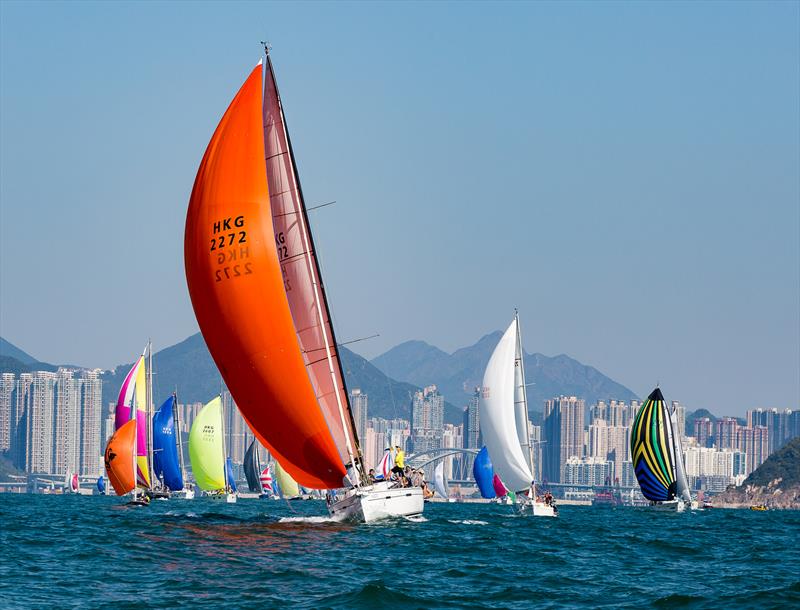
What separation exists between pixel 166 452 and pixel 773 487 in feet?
420

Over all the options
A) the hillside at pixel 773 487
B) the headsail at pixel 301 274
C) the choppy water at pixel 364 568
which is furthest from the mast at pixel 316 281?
the hillside at pixel 773 487

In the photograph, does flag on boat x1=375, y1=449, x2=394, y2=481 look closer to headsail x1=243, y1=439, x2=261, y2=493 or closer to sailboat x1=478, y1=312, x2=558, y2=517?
sailboat x1=478, y1=312, x2=558, y2=517

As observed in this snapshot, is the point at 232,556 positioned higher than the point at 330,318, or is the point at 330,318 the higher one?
the point at 330,318

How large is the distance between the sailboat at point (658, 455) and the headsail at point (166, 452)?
89.4 feet

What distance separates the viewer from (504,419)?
56.6m

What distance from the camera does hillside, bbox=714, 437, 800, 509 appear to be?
613 ft

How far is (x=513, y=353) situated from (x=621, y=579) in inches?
1259

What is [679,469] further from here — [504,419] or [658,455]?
[504,419]

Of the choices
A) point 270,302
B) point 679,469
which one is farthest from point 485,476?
point 270,302

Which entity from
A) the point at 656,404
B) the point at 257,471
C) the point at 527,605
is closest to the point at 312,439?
the point at 527,605

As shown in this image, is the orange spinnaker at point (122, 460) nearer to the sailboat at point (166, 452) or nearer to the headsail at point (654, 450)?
the sailboat at point (166, 452)

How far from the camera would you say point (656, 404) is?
77.4 meters

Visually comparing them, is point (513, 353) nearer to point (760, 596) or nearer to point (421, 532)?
point (421, 532)

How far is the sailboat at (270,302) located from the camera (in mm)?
31266
